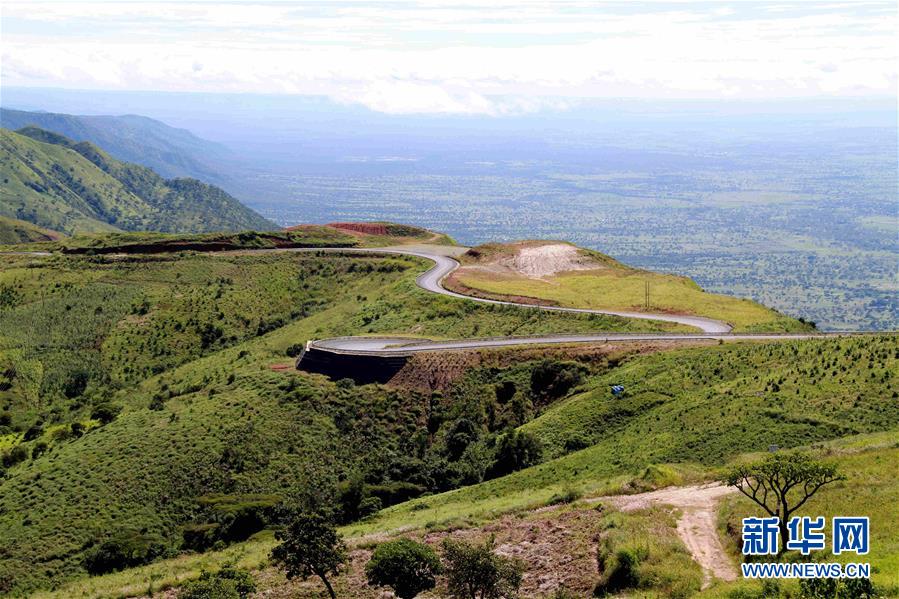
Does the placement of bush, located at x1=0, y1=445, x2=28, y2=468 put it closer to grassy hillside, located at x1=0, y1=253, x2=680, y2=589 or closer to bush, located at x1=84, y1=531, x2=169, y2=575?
grassy hillside, located at x1=0, y1=253, x2=680, y2=589

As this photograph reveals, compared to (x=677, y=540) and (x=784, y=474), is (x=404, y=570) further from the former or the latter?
(x=784, y=474)

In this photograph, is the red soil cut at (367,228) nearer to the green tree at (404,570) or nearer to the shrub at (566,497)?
the shrub at (566,497)

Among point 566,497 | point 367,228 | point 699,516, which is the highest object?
point 367,228

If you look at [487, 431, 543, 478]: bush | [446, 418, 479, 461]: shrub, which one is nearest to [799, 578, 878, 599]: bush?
[487, 431, 543, 478]: bush

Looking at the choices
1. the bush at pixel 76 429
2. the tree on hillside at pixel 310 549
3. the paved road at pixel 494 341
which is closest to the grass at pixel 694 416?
the paved road at pixel 494 341

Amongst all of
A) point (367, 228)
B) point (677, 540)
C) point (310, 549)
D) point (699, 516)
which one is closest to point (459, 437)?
point (699, 516)

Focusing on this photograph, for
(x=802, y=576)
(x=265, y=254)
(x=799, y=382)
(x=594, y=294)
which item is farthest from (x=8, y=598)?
(x=265, y=254)
